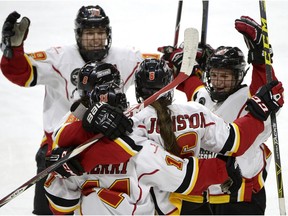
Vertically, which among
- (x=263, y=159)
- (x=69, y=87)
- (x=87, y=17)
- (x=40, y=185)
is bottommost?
(x=40, y=185)

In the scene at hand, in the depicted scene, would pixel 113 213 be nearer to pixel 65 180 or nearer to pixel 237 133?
pixel 65 180

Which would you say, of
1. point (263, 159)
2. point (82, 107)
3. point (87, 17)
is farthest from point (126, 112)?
point (87, 17)

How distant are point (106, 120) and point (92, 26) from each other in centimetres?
127

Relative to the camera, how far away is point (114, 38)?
21.0ft

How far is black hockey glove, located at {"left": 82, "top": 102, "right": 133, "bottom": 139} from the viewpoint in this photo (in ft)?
8.23

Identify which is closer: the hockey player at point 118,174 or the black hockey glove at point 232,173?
the hockey player at point 118,174

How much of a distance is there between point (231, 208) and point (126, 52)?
3.24ft

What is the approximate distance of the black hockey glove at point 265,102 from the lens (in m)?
2.84

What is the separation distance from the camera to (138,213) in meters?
2.71

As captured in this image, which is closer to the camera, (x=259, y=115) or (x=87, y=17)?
(x=259, y=115)

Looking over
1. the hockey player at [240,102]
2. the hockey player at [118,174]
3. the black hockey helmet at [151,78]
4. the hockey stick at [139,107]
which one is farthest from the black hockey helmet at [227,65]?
the hockey player at [118,174]


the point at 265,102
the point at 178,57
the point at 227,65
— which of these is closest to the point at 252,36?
the point at 227,65

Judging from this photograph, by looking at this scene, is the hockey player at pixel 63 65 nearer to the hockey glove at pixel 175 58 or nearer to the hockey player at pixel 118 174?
the hockey glove at pixel 175 58

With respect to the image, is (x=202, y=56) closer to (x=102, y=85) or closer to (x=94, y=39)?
(x=94, y=39)
